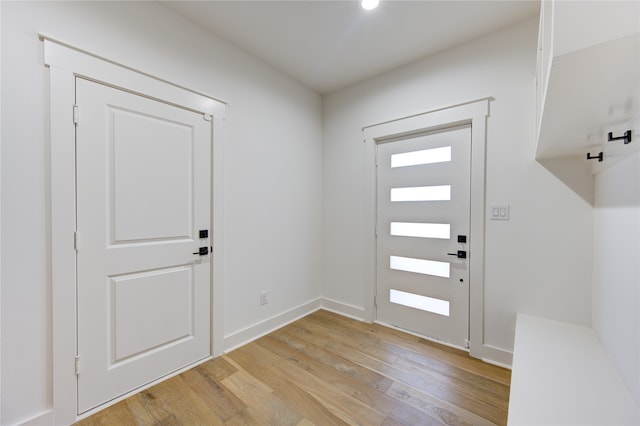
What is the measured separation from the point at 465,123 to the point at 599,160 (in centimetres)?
102

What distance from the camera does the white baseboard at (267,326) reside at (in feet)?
7.95

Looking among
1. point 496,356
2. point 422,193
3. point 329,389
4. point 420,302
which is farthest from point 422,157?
point 329,389

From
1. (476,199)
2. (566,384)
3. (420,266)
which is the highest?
(476,199)

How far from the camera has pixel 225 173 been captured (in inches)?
94.0

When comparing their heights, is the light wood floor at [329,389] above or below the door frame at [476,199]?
below

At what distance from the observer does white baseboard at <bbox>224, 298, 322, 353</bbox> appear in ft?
7.95

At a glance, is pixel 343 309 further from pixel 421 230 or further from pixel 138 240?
pixel 138 240

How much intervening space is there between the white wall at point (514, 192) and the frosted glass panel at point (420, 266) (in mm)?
366

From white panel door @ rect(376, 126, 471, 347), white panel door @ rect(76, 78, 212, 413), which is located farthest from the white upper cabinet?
white panel door @ rect(76, 78, 212, 413)

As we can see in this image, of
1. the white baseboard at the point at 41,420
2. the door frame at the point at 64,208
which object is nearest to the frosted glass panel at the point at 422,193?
the door frame at the point at 64,208

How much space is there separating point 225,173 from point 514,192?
8.19ft

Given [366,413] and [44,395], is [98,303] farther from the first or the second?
[366,413]

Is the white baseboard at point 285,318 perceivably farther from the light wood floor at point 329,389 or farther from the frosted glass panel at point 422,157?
the frosted glass panel at point 422,157

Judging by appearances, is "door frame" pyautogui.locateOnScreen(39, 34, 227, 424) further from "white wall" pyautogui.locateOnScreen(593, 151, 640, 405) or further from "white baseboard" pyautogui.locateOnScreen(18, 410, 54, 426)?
"white wall" pyautogui.locateOnScreen(593, 151, 640, 405)
